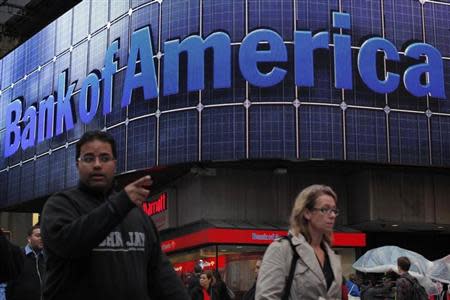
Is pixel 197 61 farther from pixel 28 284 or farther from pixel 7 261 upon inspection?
pixel 7 261

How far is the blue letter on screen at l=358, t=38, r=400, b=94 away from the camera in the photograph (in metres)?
21.8

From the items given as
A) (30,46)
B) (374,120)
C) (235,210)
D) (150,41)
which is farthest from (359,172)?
(30,46)

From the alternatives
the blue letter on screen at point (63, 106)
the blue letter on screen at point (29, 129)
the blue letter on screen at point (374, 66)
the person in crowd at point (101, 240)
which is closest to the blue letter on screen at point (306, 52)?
the blue letter on screen at point (374, 66)

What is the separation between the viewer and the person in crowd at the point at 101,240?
10.4 feet

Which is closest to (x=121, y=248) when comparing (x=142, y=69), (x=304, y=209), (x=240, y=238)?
(x=304, y=209)

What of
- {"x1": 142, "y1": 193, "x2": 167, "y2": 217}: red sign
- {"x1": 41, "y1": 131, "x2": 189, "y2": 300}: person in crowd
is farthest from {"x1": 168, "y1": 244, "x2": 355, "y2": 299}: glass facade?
{"x1": 41, "y1": 131, "x2": 189, "y2": 300}: person in crowd

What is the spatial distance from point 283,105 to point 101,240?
1826 cm

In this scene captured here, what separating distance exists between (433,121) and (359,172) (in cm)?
265

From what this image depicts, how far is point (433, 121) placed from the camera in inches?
878

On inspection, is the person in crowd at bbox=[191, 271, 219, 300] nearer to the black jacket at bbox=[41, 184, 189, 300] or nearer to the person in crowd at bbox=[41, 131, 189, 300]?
the person in crowd at bbox=[41, 131, 189, 300]

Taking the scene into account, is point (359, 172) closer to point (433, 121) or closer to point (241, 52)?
point (433, 121)

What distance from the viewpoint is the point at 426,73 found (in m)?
22.5

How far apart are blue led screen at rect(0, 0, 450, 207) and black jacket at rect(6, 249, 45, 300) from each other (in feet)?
40.6

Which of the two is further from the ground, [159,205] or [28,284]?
[159,205]
